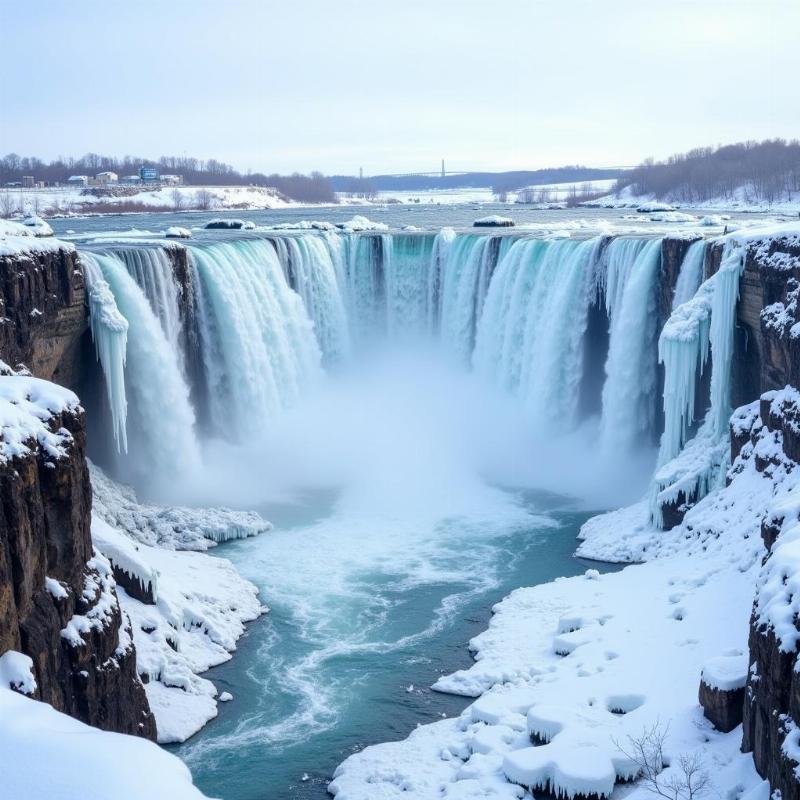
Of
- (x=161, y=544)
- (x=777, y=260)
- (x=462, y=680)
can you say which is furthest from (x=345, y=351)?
(x=462, y=680)

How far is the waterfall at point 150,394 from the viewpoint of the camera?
24.9 meters

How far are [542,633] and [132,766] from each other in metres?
Answer: 9.89

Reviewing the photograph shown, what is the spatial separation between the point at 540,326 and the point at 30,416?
19499 mm

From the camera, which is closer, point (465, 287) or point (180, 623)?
point (180, 623)

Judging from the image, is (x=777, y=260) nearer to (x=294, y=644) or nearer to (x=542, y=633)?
(x=542, y=633)

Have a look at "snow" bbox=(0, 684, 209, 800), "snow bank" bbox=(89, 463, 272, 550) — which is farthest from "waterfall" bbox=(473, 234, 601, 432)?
"snow" bbox=(0, 684, 209, 800)

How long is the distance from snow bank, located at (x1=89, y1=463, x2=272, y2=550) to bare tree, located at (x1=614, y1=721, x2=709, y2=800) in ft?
37.1

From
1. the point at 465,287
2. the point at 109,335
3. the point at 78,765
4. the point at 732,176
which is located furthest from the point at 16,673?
the point at 732,176

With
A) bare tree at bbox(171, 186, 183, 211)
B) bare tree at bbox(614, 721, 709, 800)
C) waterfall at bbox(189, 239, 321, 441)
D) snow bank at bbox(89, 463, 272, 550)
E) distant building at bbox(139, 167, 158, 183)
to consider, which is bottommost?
bare tree at bbox(614, 721, 709, 800)

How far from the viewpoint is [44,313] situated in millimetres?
21172

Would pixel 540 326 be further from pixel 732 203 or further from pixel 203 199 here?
pixel 203 199

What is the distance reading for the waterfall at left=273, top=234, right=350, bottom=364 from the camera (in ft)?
110

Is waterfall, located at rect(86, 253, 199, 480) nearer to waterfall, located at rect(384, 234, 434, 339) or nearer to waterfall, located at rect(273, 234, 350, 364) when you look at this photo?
waterfall, located at rect(273, 234, 350, 364)

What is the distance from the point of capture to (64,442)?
1298 centimetres
